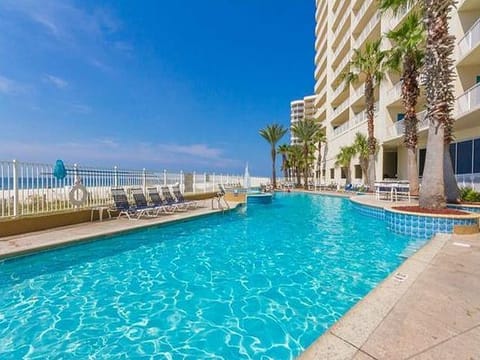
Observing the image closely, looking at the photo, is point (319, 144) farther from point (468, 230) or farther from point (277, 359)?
point (277, 359)

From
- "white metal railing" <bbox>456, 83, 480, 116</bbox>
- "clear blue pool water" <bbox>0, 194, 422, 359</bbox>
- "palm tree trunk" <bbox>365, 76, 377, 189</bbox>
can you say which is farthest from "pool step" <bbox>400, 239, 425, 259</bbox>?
"palm tree trunk" <bbox>365, 76, 377, 189</bbox>

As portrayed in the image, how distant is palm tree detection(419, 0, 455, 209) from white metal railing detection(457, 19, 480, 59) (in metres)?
3.42

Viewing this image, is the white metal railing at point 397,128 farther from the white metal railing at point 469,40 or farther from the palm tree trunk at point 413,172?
the white metal railing at point 469,40

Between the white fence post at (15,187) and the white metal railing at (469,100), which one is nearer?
the white fence post at (15,187)

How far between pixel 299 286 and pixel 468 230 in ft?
18.4

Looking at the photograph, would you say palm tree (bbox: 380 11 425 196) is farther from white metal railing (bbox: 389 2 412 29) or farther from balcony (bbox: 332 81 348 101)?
balcony (bbox: 332 81 348 101)

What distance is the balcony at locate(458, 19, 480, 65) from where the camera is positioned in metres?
11.1

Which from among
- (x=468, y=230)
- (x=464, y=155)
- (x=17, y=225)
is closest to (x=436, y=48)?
(x=468, y=230)

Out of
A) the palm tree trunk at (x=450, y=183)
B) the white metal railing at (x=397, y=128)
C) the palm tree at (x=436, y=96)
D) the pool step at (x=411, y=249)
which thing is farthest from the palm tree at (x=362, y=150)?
the pool step at (x=411, y=249)

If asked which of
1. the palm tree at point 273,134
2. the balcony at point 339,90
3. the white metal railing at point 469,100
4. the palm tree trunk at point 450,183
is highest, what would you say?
the balcony at point 339,90

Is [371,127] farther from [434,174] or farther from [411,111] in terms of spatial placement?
[434,174]

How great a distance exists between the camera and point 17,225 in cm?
687

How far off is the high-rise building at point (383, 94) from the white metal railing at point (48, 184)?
1457 centimetres

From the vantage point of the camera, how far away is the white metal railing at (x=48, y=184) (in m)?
6.86
